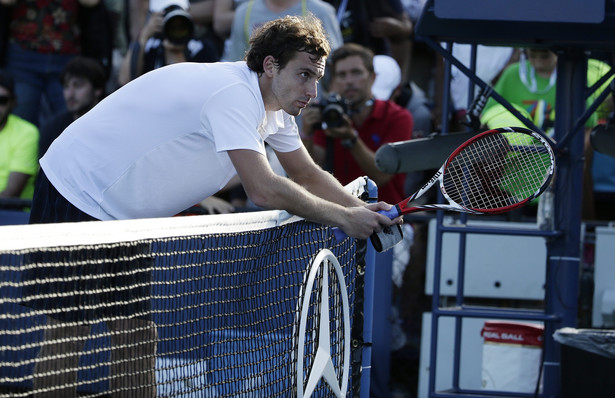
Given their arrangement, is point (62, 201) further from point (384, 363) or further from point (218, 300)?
point (384, 363)

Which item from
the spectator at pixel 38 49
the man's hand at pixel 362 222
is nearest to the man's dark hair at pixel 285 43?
the man's hand at pixel 362 222

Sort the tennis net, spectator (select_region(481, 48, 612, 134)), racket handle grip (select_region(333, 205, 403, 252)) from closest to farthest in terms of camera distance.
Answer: the tennis net
racket handle grip (select_region(333, 205, 403, 252))
spectator (select_region(481, 48, 612, 134))

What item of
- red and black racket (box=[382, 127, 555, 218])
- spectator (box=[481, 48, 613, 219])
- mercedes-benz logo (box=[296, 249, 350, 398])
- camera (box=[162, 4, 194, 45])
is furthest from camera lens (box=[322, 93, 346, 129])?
mercedes-benz logo (box=[296, 249, 350, 398])

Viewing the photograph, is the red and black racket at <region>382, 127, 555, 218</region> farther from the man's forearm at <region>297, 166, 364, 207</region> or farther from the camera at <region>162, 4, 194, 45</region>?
the camera at <region>162, 4, 194, 45</region>

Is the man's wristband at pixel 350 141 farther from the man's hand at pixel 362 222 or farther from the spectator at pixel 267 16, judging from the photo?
the man's hand at pixel 362 222

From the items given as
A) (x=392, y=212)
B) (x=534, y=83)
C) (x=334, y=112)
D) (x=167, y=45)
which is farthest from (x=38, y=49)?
(x=392, y=212)

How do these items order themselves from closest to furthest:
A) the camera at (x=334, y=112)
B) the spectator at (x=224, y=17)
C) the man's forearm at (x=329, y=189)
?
the man's forearm at (x=329, y=189) → the camera at (x=334, y=112) → the spectator at (x=224, y=17)

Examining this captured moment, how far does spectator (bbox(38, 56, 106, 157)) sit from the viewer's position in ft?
23.8

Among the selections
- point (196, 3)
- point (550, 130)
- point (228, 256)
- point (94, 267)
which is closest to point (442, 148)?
point (550, 130)

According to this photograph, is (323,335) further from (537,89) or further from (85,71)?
(85,71)

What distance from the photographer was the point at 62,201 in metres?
3.98

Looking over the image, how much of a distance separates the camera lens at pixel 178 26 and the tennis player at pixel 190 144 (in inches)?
126

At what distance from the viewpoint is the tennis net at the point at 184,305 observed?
123 inches

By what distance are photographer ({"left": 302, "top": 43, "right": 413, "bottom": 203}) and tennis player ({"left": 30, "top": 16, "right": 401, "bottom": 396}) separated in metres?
2.53
